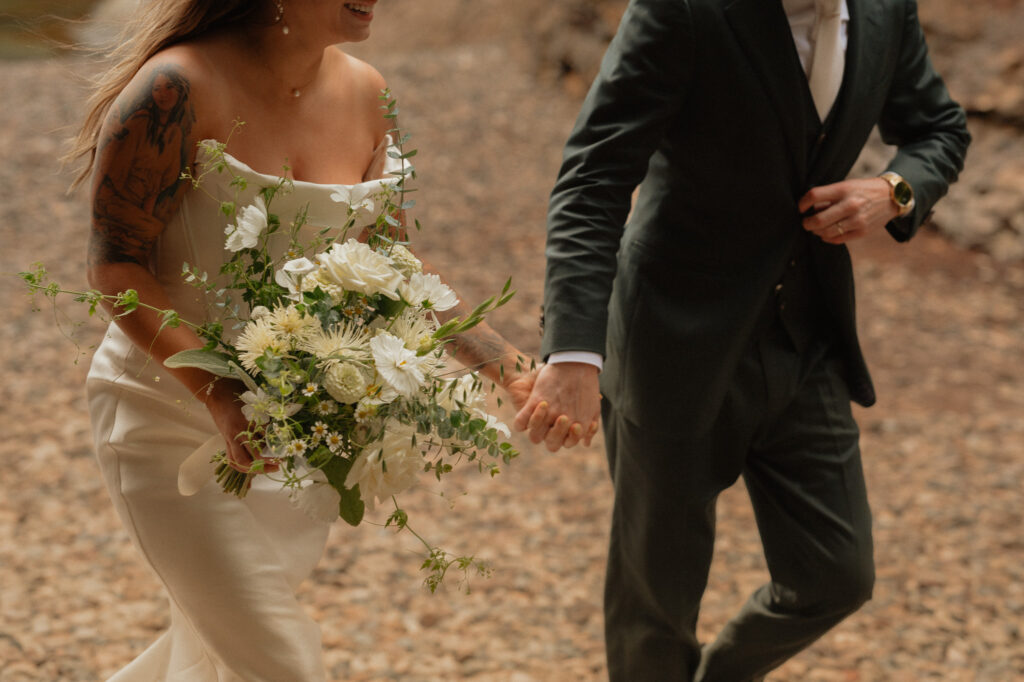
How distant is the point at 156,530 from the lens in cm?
251

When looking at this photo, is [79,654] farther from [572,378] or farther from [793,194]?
[793,194]

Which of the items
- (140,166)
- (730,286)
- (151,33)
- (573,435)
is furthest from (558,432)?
(151,33)

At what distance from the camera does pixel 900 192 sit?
2.97 meters

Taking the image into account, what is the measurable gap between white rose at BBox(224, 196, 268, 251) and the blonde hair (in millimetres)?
419

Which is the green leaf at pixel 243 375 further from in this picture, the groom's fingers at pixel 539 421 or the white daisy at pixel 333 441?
the groom's fingers at pixel 539 421

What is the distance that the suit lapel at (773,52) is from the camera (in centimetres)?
265

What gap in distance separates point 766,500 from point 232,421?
1545mm

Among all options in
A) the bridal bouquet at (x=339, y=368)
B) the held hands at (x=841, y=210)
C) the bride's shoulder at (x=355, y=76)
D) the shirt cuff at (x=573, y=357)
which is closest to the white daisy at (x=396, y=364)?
the bridal bouquet at (x=339, y=368)

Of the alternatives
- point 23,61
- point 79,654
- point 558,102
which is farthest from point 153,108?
point 23,61

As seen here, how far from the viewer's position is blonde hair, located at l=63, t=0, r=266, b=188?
7.89 ft

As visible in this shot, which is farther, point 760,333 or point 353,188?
point 760,333

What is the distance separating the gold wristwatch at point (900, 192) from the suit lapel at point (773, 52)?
408mm

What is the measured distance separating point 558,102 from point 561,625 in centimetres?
823

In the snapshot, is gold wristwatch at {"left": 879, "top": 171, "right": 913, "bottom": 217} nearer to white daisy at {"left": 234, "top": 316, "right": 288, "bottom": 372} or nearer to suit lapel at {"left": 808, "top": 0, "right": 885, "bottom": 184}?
suit lapel at {"left": 808, "top": 0, "right": 885, "bottom": 184}
